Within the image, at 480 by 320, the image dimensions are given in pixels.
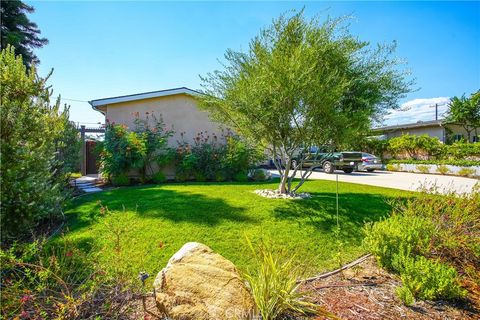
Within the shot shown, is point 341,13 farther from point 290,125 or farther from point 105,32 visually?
point 105,32

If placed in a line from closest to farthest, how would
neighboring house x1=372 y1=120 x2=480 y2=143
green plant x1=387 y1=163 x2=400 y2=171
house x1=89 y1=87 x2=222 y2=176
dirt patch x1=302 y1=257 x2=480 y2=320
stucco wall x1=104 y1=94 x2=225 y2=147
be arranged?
dirt patch x1=302 y1=257 x2=480 y2=320 → house x1=89 y1=87 x2=222 y2=176 → stucco wall x1=104 y1=94 x2=225 y2=147 → green plant x1=387 y1=163 x2=400 y2=171 → neighboring house x1=372 y1=120 x2=480 y2=143

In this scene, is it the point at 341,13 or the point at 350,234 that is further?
the point at 341,13

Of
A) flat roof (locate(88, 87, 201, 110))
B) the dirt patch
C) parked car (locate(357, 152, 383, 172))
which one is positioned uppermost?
flat roof (locate(88, 87, 201, 110))

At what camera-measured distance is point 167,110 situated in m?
12.8

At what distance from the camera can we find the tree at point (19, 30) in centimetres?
1512

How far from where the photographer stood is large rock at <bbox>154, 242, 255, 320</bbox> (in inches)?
92.1

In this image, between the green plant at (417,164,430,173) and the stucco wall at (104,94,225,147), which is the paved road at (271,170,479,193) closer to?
the green plant at (417,164,430,173)

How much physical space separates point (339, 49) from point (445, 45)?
337cm

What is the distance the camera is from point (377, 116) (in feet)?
25.6

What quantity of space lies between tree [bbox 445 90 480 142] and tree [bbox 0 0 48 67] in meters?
30.5

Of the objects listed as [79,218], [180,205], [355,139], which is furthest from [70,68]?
[355,139]

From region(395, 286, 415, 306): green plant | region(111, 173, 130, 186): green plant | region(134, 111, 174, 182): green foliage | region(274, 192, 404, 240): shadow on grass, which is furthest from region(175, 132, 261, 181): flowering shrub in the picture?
region(395, 286, 415, 306): green plant

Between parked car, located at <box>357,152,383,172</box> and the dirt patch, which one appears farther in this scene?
parked car, located at <box>357,152,383,172</box>

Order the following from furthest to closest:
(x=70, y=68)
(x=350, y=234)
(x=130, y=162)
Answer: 1. (x=130, y=162)
2. (x=70, y=68)
3. (x=350, y=234)
